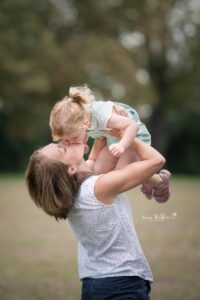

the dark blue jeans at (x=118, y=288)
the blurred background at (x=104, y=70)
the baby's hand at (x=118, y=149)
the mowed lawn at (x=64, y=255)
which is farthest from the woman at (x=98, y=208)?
the blurred background at (x=104, y=70)

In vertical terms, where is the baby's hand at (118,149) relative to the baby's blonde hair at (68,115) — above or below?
below

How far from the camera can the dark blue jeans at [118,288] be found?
10.9ft

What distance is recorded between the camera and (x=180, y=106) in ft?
152

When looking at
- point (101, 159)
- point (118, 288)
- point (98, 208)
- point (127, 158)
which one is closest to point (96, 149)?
point (101, 159)

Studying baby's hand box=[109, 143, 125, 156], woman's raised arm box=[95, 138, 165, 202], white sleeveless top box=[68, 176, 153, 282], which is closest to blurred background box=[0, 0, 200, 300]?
white sleeveless top box=[68, 176, 153, 282]

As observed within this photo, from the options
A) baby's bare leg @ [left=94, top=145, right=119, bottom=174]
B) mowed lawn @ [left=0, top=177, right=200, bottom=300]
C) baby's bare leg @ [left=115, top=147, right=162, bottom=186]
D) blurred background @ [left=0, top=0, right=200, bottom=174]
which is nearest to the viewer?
baby's bare leg @ [left=115, top=147, right=162, bottom=186]

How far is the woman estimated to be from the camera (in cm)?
331

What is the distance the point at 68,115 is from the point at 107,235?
0.62m

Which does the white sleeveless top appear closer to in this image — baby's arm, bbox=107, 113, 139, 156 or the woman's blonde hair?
the woman's blonde hair

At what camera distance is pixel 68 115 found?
331 cm

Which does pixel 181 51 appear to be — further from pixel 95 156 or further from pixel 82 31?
pixel 95 156

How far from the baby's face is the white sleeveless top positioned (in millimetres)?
197

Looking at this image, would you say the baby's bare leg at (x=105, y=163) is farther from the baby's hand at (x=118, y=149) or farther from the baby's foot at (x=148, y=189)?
the baby's hand at (x=118, y=149)

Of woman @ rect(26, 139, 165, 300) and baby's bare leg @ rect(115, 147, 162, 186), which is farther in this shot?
baby's bare leg @ rect(115, 147, 162, 186)
